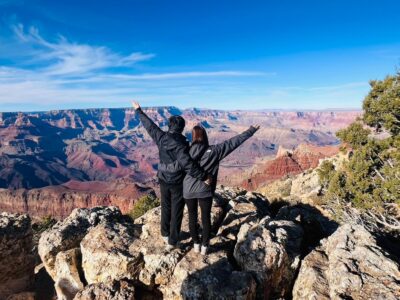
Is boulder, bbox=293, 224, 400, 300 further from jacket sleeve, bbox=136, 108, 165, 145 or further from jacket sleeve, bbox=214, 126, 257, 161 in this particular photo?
jacket sleeve, bbox=136, 108, 165, 145

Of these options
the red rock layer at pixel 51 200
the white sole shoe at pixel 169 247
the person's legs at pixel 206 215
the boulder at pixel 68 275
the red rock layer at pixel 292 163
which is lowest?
the red rock layer at pixel 51 200

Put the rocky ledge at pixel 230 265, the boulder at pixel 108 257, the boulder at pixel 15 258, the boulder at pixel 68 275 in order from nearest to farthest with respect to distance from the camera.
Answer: the rocky ledge at pixel 230 265, the boulder at pixel 108 257, the boulder at pixel 68 275, the boulder at pixel 15 258

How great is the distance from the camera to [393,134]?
53.1 feet

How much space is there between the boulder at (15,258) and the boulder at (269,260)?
978 centimetres

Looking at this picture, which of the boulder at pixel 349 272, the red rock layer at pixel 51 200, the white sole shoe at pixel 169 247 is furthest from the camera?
the red rock layer at pixel 51 200

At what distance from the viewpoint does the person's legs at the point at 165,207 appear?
9656 mm

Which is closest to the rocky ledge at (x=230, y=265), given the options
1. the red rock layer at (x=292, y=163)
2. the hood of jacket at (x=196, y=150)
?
the hood of jacket at (x=196, y=150)

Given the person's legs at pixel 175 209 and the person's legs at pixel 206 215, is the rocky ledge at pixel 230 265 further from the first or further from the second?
the person's legs at pixel 206 215

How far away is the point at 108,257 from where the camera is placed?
32.5 ft

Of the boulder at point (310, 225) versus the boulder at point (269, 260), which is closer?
the boulder at point (269, 260)

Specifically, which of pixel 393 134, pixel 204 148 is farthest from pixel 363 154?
pixel 204 148

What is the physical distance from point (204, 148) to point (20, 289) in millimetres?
10415

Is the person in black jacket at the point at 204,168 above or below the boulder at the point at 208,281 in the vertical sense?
above

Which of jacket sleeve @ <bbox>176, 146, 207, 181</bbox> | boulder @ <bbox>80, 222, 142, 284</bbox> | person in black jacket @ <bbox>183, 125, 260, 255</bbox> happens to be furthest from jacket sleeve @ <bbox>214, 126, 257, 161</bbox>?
boulder @ <bbox>80, 222, 142, 284</bbox>
